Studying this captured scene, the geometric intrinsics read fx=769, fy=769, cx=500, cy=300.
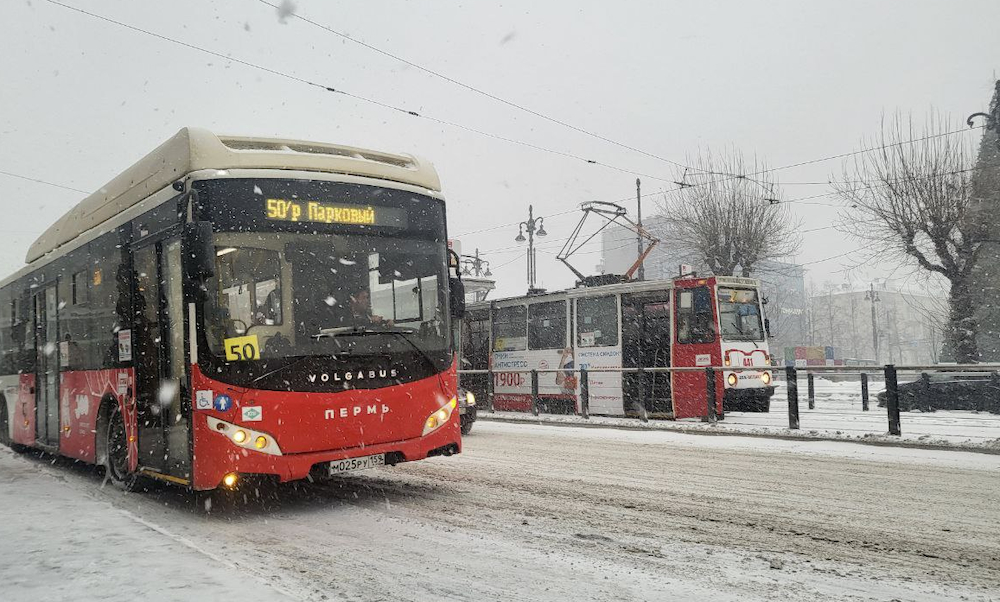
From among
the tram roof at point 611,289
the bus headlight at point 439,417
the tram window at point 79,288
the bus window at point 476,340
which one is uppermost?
the tram roof at point 611,289

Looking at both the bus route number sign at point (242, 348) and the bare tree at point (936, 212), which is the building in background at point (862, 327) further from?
the bus route number sign at point (242, 348)

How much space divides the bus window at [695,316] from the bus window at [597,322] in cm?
157

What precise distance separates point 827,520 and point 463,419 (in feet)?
26.6

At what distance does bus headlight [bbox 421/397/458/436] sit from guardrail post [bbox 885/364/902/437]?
6933mm

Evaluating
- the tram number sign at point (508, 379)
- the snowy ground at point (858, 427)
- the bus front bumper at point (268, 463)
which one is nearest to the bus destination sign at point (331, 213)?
the bus front bumper at point (268, 463)

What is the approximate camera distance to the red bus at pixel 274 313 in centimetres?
622

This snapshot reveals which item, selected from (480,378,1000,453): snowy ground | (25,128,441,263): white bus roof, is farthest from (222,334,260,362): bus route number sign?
(480,378,1000,453): snowy ground

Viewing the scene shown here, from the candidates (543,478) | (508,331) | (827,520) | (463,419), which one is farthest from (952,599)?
(508,331)

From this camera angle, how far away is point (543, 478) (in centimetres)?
802

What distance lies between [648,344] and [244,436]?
11791mm

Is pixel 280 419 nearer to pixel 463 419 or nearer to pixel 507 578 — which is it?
pixel 507 578

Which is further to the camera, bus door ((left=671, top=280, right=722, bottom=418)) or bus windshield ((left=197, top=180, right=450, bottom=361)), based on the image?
bus door ((left=671, top=280, right=722, bottom=418))

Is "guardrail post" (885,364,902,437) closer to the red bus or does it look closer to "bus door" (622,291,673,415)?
"bus door" (622,291,673,415)

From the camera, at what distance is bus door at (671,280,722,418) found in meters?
15.7
